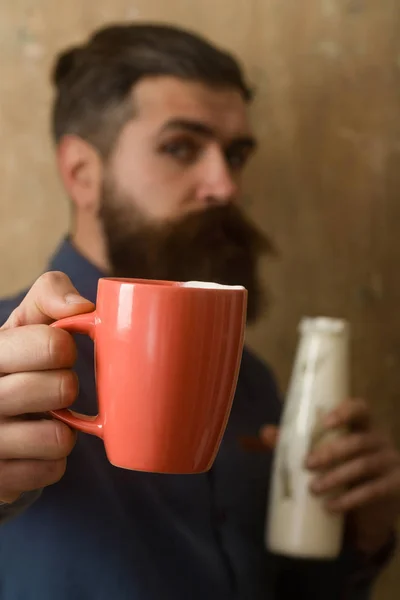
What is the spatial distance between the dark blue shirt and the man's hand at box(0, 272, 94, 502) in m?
0.17

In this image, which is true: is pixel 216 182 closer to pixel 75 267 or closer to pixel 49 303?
pixel 75 267

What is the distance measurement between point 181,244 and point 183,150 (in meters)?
0.11

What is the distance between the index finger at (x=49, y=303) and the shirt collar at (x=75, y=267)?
290mm

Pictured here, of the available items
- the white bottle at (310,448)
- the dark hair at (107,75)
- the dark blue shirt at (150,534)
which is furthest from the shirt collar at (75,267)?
the white bottle at (310,448)

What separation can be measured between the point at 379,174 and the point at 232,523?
20.2 inches

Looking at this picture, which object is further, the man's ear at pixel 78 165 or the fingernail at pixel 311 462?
the man's ear at pixel 78 165

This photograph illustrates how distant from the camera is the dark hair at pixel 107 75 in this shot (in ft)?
2.51

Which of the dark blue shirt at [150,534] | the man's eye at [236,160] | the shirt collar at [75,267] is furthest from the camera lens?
the man's eye at [236,160]

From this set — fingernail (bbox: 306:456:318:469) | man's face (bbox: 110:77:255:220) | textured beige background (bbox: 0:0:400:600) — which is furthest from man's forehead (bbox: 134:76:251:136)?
fingernail (bbox: 306:456:318:469)

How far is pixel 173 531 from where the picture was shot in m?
0.65

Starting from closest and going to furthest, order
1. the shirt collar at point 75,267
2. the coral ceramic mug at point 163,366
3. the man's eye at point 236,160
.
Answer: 1. the coral ceramic mug at point 163,366
2. the shirt collar at point 75,267
3. the man's eye at point 236,160

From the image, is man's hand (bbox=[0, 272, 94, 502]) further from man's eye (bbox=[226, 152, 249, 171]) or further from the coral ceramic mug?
man's eye (bbox=[226, 152, 249, 171])

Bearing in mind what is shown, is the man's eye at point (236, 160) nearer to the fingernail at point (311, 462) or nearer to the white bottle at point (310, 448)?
the white bottle at point (310, 448)

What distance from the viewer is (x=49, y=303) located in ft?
1.30
